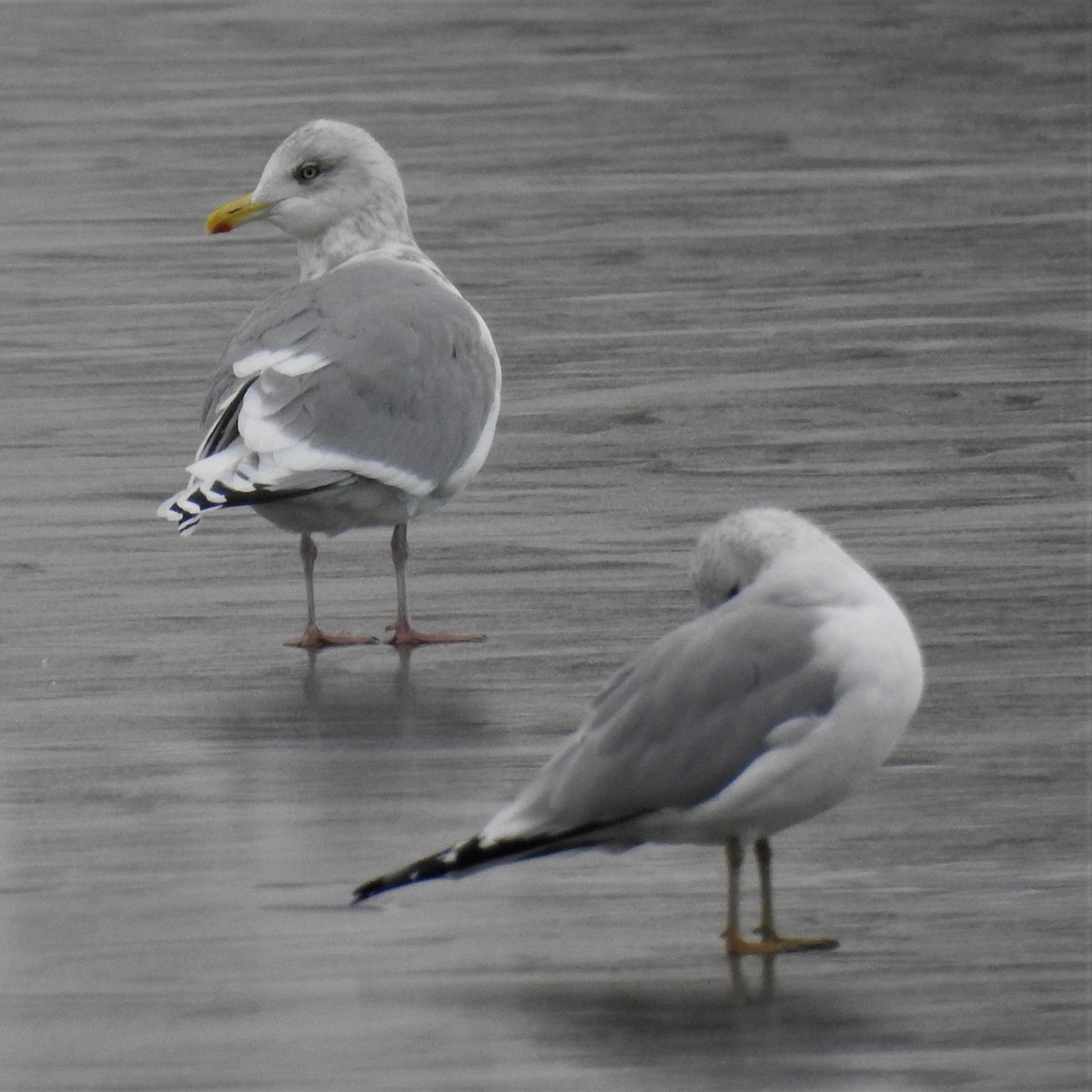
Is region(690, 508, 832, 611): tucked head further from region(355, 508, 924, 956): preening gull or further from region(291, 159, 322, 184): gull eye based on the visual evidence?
region(291, 159, 322, 184): gull eye

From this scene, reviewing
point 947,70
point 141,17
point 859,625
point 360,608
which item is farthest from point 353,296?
point 141,17

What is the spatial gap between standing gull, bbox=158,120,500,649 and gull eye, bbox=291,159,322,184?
429 mm

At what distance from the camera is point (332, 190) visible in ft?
23.7

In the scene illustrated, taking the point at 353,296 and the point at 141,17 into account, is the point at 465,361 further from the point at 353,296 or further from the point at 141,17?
the point at 141,17

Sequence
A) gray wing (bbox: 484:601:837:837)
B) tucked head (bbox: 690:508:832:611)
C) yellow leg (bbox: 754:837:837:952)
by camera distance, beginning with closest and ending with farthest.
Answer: gray wing (bbox: 484:601:837:837)
yellow leg (bbox: 754:837:837:952)
tucked head (bbox: 690:508:832:611)

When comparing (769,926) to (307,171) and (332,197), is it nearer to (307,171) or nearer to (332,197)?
(332,197)

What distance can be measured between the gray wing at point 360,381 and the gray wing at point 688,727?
190cm

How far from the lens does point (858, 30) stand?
1770cm

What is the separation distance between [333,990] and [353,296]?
2.57m

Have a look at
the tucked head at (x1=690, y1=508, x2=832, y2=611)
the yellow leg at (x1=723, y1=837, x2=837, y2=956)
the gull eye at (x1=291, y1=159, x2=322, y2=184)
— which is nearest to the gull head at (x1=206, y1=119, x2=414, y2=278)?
the gull eye at (x1=291, y1=159, x2=322, y2=184)

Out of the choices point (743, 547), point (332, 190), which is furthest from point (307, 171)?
point (743, 547)

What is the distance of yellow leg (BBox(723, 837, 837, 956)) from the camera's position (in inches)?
172

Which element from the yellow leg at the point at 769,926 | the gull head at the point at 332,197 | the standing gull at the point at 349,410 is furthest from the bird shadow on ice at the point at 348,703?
the gull head at the point at 332,197

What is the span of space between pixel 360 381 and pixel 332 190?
97cm
